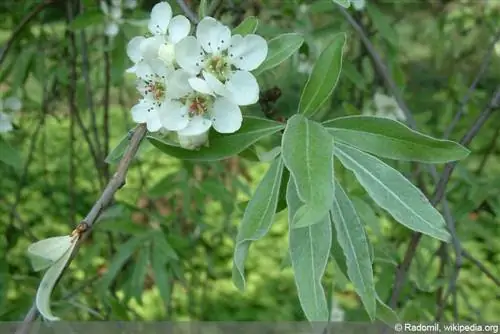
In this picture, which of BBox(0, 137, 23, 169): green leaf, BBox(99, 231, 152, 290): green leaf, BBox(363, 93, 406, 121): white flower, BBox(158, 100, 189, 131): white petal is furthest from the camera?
BBox(363, 93, 406, 121): white flower

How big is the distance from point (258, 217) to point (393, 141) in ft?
0.62

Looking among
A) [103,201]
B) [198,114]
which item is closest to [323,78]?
[198,114]

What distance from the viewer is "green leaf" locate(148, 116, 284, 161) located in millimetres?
904

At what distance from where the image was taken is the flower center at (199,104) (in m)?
0.88

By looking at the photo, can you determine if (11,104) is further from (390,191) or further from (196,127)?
(390,191)

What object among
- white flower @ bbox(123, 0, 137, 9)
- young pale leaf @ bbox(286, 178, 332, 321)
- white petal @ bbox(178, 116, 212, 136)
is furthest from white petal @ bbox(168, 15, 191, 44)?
white flower @ bbox(123, 0, 137, 9)

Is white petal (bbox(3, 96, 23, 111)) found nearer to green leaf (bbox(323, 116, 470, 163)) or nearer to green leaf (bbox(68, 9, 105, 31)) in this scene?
green leaf (bbox(68, 9, 105, 31))

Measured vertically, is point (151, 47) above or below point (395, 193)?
above

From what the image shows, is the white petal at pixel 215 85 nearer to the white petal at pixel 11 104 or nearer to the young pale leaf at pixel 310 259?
the young pale leaf at pixel 310 259

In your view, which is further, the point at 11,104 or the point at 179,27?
the point at 11,104

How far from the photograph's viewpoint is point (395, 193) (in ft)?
2.94

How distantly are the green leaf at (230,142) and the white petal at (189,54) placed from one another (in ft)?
0.28

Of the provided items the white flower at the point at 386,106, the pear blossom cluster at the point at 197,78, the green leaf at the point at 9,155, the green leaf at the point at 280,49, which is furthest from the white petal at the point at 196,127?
the white flower at the point at 386,106

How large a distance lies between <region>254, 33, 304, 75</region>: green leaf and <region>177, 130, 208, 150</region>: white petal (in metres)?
0.11
